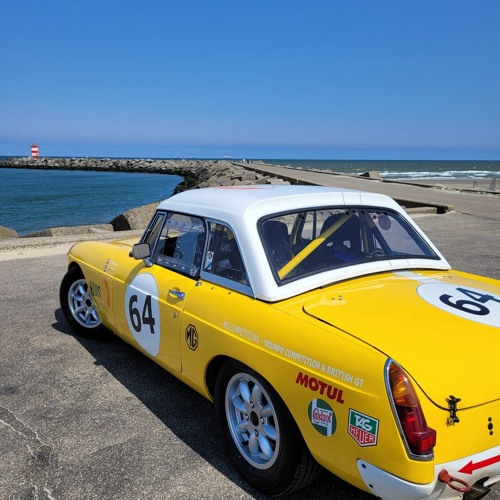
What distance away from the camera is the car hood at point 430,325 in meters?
2.01

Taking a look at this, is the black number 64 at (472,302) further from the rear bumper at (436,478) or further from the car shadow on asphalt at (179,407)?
the car shadow on asphalt at (179,407)

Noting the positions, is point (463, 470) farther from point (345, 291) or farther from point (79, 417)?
point (79, 417)

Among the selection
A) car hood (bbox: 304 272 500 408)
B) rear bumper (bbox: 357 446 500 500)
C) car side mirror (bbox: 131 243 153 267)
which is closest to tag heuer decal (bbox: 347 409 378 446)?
rear bumper (bbox: 357 446 500 500)

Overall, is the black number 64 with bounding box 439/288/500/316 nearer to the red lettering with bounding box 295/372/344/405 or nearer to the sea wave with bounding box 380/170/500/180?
the red lettering with bounding box 295/372/344/405

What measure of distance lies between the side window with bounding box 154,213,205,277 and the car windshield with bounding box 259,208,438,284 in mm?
578

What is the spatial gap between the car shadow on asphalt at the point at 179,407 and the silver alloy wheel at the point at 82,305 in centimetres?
20

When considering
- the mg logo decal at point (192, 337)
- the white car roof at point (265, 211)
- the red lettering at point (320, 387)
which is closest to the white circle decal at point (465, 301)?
the white car roof at point (265, 211)

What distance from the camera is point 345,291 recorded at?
2777mm

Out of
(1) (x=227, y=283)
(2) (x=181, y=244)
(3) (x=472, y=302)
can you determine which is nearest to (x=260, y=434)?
(1) (x=227, y=283)

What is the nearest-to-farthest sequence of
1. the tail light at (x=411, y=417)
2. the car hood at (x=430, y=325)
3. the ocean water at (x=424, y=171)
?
1. the tail light at (x=411, y=417)
2. the car hood at (x=430, y=325)
3. the ocean water at (x=424, y=171)

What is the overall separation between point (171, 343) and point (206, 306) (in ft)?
1.66

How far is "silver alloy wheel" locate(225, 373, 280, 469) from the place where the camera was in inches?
101

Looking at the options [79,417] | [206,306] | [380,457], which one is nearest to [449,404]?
[380,457]

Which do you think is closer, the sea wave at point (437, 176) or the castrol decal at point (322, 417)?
the castrol decal at point (322, 417)
